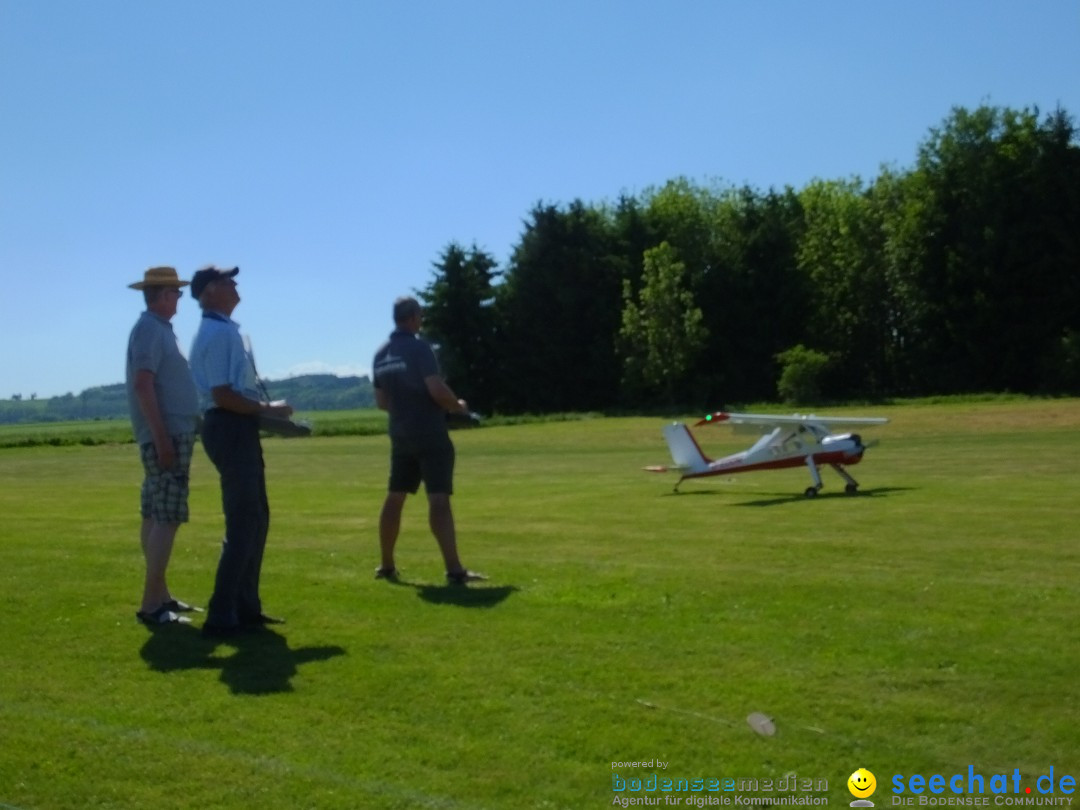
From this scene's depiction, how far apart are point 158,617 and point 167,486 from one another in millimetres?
766

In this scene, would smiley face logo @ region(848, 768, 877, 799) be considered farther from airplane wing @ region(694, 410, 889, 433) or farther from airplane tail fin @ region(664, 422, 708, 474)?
airplane tail fin @ region(664, 422, 708, 474)

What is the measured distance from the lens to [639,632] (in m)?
6.96

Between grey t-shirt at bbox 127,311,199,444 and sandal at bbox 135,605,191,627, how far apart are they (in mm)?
1001

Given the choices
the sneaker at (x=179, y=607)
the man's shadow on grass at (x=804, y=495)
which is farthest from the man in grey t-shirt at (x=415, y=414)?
the man's shadow on grass at (x=804, y=495)

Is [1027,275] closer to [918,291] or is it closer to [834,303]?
[918,291]

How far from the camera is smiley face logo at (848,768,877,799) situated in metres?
4.54

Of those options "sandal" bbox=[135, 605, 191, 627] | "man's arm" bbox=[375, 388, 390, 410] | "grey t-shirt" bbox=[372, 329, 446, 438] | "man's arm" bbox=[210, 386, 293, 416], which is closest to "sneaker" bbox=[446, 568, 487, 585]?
"grey t-shirt" bbox=[372, 329, 446, 438]

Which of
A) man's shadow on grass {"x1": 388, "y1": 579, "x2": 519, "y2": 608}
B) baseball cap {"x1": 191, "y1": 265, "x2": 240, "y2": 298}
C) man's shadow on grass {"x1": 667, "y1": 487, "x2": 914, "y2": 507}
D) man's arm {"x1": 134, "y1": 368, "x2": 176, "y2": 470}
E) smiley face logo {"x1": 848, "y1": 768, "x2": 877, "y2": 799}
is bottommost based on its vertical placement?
man's shadow on grass {"x1": 667, "y1": 487, "x2": 914, "y2": 507}

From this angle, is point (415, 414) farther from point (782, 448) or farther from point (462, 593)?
point (782, 448)

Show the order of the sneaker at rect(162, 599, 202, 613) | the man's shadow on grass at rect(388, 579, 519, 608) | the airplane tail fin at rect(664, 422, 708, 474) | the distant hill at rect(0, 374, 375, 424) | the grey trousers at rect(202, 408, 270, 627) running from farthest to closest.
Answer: the distant hill at rect(0, 374, 375, 424) < the airplane tail fin at rect(664, 422, 708, 474) < the man's shadow on grass at rect(388, 579, 519, 608) < the sneaker at rect(162, 599, 202, 613) < the grey trousers at rect(202, 408, 270, 627)

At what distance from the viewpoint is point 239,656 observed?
6746 millimetres

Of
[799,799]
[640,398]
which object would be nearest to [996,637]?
[799,799]

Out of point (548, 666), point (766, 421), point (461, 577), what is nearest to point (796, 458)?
point (766, 421)

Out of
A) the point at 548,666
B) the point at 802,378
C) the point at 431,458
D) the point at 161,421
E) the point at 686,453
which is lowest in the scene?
the point at 548,666
